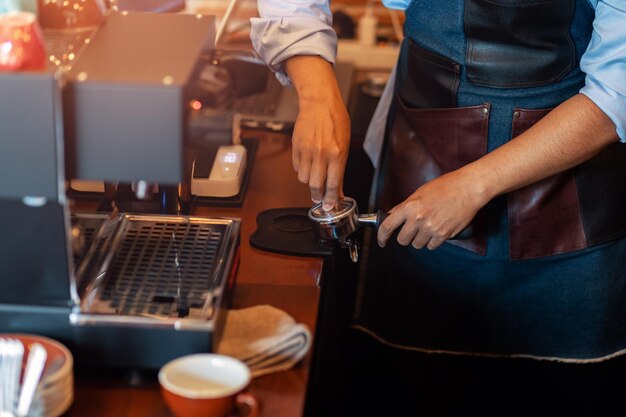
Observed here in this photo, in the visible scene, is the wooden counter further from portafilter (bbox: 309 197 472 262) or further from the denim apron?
the denim apron

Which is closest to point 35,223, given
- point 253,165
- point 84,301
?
point 84,301

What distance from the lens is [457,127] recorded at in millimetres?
1628

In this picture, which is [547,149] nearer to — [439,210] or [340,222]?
[439,210]

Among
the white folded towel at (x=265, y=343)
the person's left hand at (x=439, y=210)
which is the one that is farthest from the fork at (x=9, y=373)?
the person's left hand at (x=439, y=210)

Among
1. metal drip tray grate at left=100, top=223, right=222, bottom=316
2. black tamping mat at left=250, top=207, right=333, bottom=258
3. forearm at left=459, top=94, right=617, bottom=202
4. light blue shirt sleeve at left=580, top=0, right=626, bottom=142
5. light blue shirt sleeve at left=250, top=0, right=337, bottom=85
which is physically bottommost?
black tamping mat at left=250, top=207, right=333, bottom=258

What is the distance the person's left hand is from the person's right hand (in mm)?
115

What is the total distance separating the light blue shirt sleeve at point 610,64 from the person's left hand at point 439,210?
0.24m

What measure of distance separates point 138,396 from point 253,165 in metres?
0.82

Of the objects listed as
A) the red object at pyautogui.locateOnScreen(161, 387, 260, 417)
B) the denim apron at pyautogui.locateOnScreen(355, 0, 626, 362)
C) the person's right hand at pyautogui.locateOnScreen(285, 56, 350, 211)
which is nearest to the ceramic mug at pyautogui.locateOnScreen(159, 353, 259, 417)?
the red object at pyautogui.locateOnScreen(161, 387, 260, 417)

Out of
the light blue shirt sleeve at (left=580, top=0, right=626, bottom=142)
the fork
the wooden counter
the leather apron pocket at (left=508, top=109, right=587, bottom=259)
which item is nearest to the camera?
the fork

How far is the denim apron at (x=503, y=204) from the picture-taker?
1.55 meters

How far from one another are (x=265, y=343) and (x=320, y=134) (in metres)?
0.46

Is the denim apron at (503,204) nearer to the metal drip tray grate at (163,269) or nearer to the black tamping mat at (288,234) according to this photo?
the black tamping mat at (288,234)

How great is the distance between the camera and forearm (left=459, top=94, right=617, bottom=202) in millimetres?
1447
